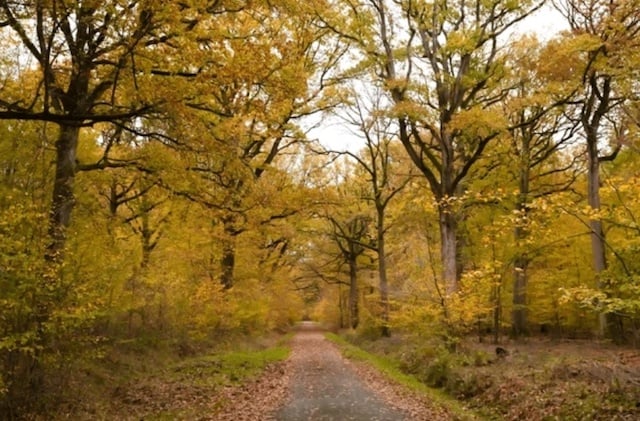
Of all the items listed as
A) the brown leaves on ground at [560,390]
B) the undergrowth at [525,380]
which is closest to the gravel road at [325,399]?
the undergrowth at [525,380]

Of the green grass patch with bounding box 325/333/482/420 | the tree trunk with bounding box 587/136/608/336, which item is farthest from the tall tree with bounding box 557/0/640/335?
the green grass patch with bounding box 325/333/482/420

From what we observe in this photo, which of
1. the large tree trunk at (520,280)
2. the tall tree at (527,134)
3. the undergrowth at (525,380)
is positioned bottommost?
the undergrowth at (525,380)

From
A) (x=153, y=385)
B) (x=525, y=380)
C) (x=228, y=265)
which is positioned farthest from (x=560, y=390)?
(x=228, y=265)

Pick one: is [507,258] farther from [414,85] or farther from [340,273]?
[340,273]

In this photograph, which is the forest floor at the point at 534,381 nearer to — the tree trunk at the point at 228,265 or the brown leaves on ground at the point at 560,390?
the brown leaves on ground at the point at 560,390

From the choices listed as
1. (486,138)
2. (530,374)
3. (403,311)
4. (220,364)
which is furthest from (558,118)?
(220,364)

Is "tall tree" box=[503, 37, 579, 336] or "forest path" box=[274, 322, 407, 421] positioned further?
"tall tree" box=[503, 37, 579, 336]

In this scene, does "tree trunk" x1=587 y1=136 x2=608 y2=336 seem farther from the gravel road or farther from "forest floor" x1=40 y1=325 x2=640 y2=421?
the gravel road

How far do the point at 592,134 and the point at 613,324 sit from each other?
7.07 metres

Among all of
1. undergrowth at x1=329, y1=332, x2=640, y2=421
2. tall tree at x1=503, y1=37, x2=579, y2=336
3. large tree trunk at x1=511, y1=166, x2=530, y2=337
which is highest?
tall tree at x1=503, y1=37, x2=579, y2=336

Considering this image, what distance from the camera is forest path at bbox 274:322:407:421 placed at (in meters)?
9.40

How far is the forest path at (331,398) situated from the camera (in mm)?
9398

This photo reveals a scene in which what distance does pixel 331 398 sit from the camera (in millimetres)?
11250

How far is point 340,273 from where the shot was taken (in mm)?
43062
